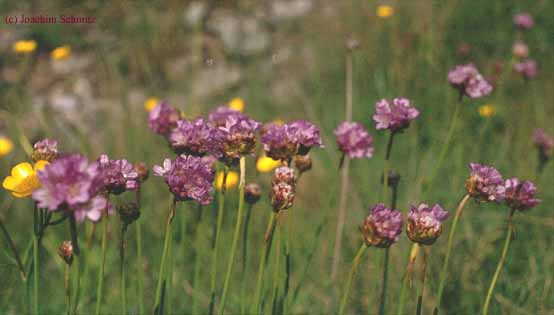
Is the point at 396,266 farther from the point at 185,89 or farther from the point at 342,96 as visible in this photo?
the point at 185,89

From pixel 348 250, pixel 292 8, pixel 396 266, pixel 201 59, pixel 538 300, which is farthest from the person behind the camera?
pixel 292 8

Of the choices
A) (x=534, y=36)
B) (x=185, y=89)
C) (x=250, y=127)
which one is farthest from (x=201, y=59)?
(x=250, y=127)

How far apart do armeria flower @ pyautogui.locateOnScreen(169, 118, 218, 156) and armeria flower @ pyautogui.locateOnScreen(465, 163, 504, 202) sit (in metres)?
0.42

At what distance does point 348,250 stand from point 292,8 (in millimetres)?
2203

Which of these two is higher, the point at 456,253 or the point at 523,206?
the point at 523,206

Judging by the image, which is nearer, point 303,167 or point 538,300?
point 303,167

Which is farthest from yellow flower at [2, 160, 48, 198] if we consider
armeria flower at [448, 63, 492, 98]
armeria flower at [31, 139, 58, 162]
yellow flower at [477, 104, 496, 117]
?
yellow flower at [477, 104, 496, 117]

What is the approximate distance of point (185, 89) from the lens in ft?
10.4

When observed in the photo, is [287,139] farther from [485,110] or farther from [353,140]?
[485,110]

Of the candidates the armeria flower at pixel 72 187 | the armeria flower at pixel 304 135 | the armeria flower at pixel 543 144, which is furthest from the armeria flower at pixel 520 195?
the armeria flower at pixel 72 187

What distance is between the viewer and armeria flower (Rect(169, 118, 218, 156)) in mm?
952

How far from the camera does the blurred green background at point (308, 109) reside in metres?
1.60

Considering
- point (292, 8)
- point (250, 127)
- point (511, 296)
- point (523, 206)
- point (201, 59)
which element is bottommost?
point (511, 296)

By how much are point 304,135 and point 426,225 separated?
242mm
